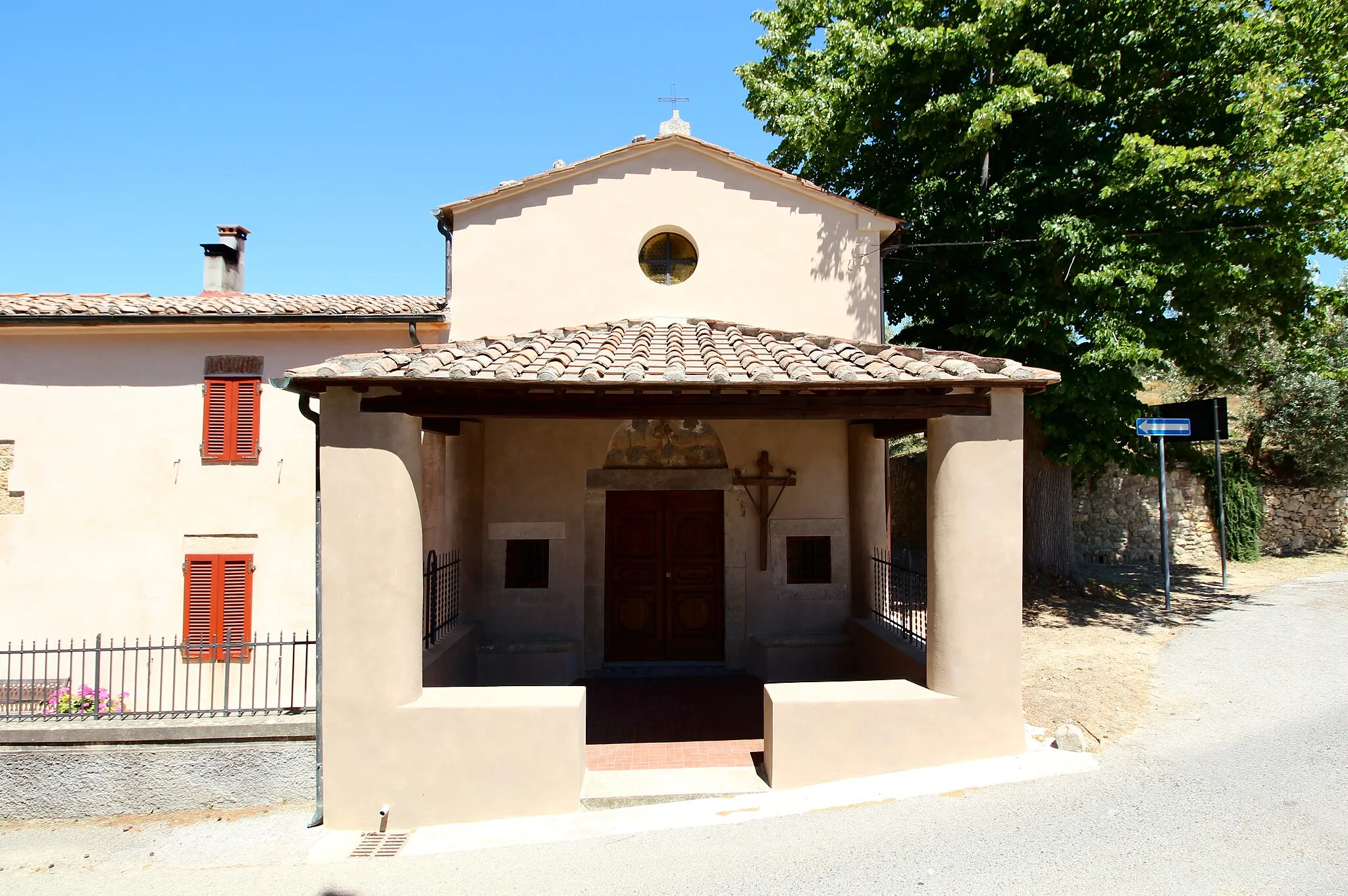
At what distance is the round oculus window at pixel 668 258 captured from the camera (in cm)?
955

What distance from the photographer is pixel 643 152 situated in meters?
9.47

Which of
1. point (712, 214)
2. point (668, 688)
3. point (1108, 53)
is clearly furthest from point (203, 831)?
point (1108, 53)

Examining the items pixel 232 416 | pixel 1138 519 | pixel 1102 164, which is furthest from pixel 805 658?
pixel 1138 519

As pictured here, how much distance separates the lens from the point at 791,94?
1198cm

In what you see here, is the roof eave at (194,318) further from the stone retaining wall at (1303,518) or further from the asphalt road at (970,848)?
the stone retaining wall at (1303,518)

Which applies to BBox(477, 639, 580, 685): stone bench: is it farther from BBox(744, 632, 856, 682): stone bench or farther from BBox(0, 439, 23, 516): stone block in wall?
BBox(0, 439, 23, 516): stone block in wall

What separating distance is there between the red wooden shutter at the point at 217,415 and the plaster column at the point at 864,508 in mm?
8317

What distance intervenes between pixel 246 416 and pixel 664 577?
19.8 feet

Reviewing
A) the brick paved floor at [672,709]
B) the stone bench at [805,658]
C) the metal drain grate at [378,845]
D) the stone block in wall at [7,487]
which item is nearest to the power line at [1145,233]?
the stone bench at [805,658]

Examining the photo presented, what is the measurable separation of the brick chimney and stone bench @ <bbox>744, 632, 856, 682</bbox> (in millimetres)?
10861

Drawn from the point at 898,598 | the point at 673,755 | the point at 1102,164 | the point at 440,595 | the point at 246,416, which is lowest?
the point at 673,755

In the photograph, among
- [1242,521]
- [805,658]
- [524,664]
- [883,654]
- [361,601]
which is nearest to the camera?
[361,601]

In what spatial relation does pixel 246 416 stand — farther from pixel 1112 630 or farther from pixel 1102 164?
pixel 1112 630

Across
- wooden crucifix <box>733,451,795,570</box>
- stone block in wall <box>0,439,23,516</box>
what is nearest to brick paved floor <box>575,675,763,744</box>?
wooden crucifix <box>733,451,795,570</box>
